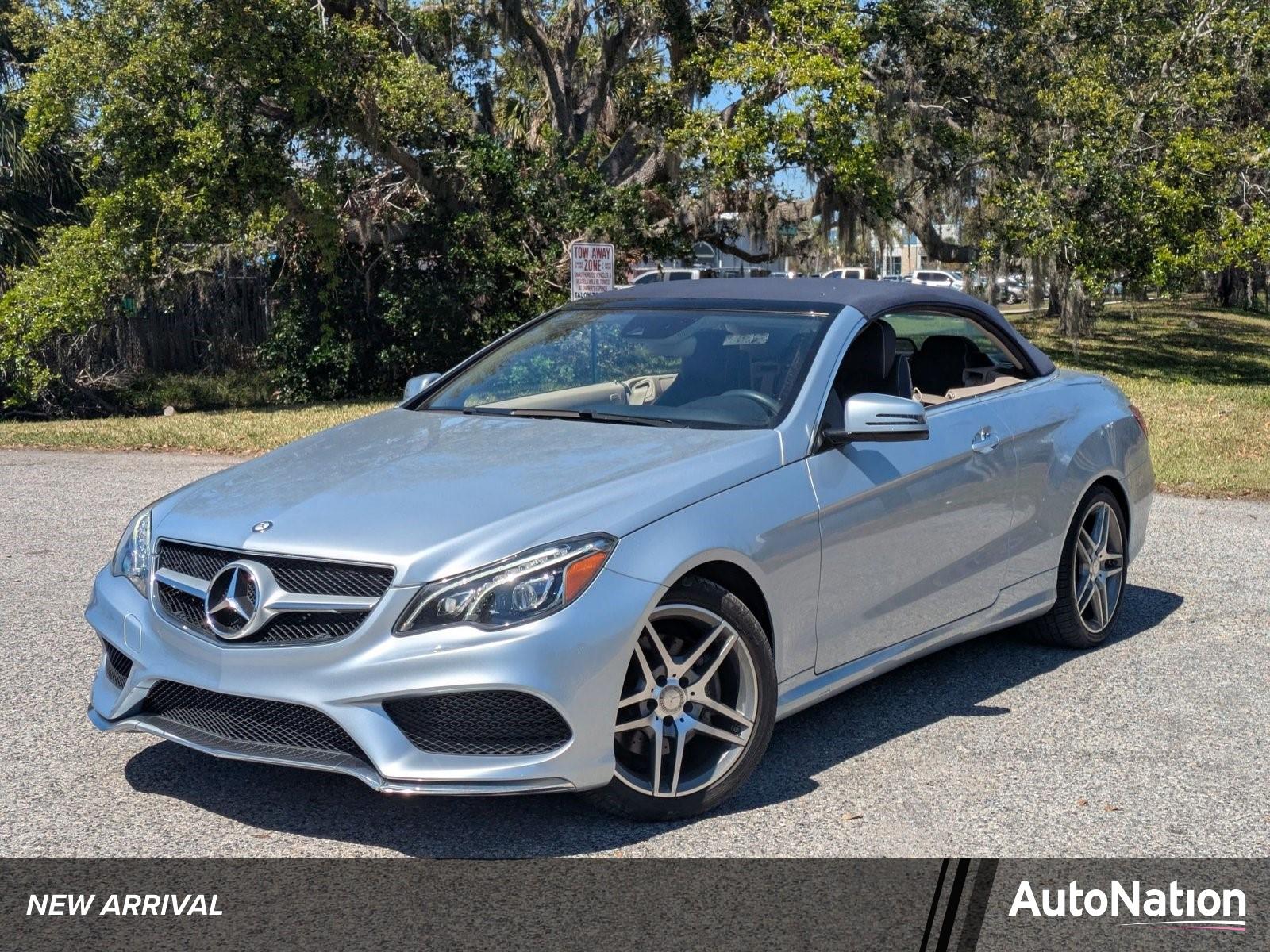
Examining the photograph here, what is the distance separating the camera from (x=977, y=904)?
388 cm

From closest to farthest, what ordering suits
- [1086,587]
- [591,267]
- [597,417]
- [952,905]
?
1. [952,905]
2. [597,417]
3. [1086,587]
4. [591,267]

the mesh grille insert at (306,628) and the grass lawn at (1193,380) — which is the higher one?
the mesh grille insert at (306,628)

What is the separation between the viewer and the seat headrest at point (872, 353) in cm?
544

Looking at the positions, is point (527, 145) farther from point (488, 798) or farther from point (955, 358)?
point (488, 798)

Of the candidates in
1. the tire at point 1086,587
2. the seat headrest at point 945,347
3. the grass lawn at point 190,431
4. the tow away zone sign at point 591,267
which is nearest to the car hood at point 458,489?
the seat headrest at point 945,347

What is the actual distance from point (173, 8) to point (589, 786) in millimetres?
15124

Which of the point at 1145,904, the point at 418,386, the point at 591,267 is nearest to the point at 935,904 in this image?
the point at 1145,904

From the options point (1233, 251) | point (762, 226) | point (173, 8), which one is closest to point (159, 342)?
point (173, 8)

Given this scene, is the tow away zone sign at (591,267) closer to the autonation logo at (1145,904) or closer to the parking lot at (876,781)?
the parking lot at (876,781)

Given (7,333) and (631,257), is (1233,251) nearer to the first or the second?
(631,257)

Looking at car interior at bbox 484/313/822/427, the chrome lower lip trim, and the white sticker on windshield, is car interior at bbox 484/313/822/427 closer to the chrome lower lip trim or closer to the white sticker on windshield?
the white sticker on windshield

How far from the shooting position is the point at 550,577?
3988 mm

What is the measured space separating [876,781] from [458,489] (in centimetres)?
168

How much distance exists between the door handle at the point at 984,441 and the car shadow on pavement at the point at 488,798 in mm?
984
